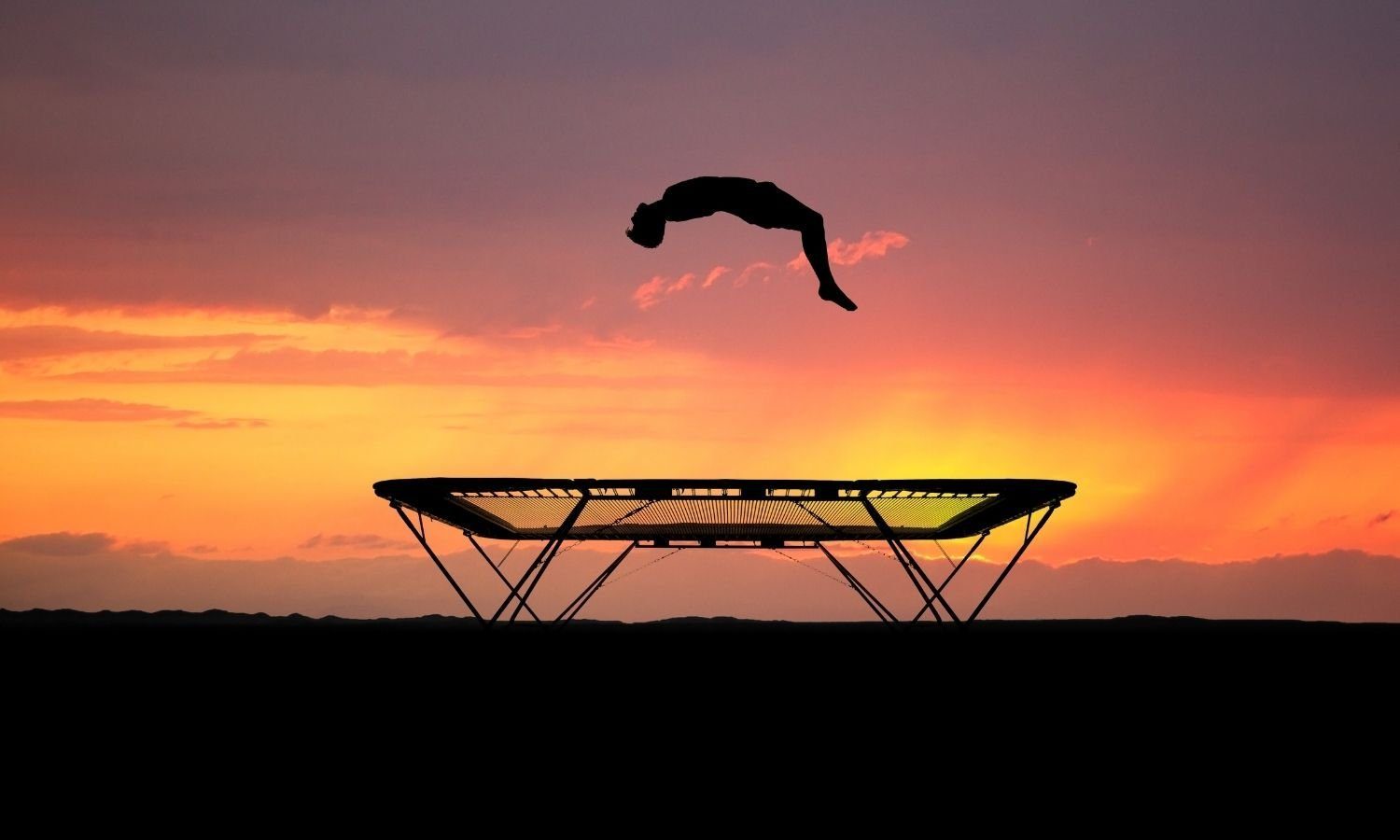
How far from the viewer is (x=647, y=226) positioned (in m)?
12.2

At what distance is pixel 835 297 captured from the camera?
12844 mm

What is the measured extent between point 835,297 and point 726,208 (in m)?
1.37

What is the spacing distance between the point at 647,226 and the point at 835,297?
6.15 ft

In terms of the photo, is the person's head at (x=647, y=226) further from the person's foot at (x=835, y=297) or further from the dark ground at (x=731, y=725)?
the dark ground at (x=731, y=725)

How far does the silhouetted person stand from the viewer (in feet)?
39.9

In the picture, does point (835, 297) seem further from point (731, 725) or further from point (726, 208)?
point (731, 725)

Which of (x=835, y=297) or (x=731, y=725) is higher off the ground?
(x=835, y=297)

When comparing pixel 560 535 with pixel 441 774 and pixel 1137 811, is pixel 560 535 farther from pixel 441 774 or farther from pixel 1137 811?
pixel 1137 811

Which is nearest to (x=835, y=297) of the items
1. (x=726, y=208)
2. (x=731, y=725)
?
(x=726, y=208)

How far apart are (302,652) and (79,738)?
14647 millimetres

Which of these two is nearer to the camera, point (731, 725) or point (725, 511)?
point (731, 725)

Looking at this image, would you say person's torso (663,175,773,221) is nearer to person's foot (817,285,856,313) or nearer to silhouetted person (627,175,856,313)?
silhouetted person (627,175,856,313)

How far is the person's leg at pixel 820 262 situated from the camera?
41.7 ft

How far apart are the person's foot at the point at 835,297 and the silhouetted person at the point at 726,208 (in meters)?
0.38
